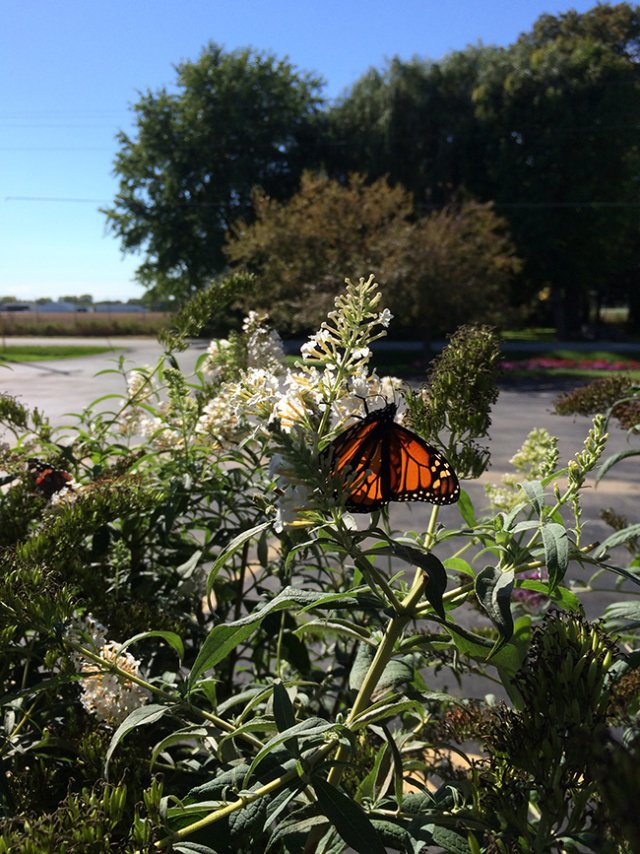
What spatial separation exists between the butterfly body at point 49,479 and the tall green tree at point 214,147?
34.8 metres

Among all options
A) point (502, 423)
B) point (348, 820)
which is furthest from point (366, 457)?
point (502, 423)

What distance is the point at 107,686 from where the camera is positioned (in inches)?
54.1

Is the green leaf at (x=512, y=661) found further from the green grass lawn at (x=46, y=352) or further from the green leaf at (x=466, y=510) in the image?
the green grass lawn at (x=46, y=352)

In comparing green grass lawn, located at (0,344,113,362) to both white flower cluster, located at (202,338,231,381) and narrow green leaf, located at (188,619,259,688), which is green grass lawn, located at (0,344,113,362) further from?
narrow green leaf, located at (188,619,259,688)

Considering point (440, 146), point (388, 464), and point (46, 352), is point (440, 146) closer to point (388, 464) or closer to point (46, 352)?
point (46, 352)

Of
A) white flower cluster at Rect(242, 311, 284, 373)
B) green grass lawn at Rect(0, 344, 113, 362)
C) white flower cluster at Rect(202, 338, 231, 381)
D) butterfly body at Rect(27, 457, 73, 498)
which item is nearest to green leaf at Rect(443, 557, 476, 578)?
white flower cluster at Rect(242, 311, 284, 373)

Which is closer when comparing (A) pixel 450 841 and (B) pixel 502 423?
(A) pixel 450 841

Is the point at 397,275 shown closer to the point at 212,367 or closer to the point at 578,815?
the point at 212,367

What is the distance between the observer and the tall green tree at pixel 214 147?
1406 inches

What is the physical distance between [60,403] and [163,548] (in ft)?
59.5

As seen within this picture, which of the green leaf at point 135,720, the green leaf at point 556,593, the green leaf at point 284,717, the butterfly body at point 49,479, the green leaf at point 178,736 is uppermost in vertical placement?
the butterfly body at point 49,479

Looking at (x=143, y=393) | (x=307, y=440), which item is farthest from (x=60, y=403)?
A: (x=307, y=440)

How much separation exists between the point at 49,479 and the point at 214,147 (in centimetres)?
3679

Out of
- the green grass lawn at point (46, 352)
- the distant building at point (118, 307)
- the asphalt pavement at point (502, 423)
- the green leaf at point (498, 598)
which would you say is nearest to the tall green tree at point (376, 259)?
the asphalt pavement at point (502, 423)
